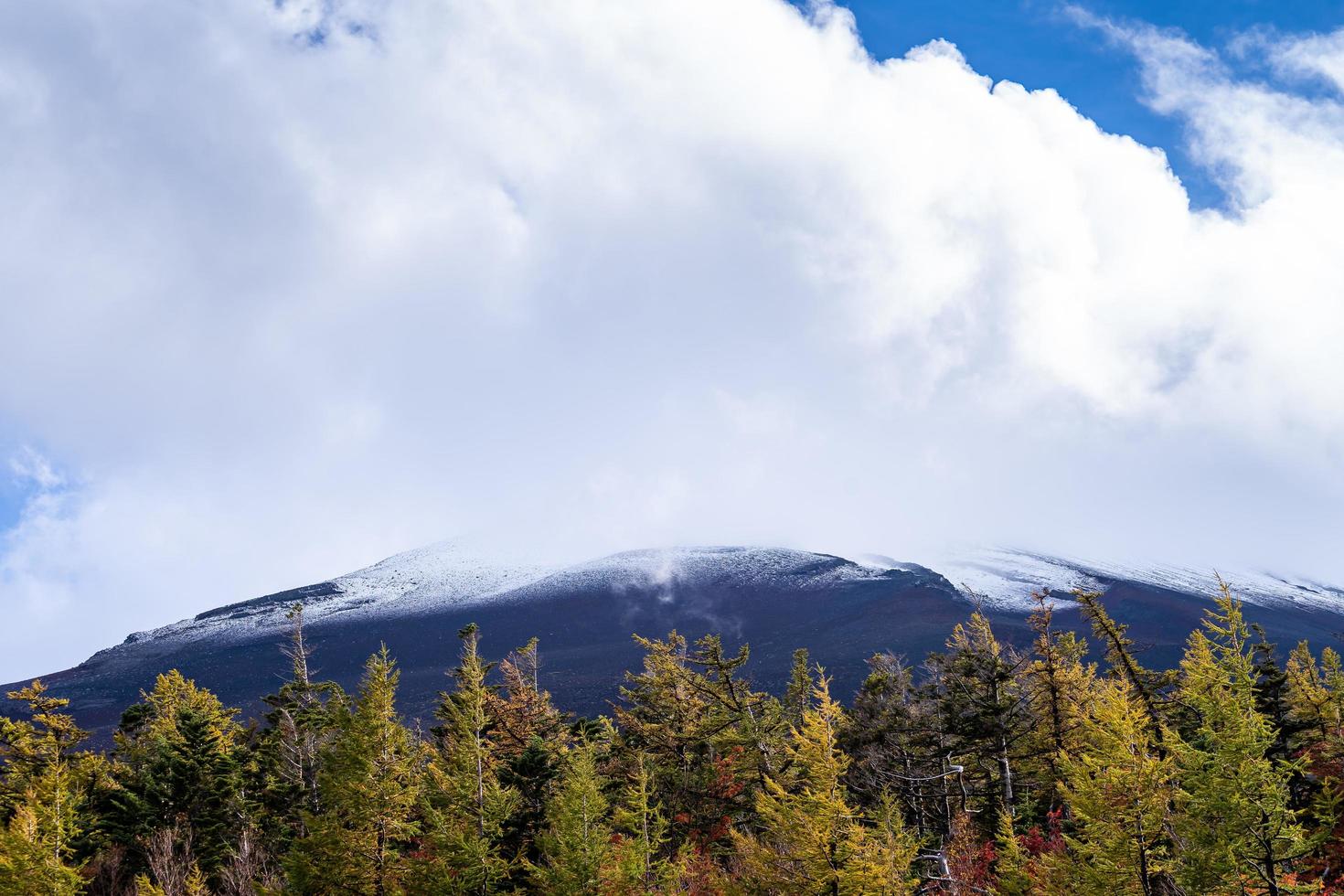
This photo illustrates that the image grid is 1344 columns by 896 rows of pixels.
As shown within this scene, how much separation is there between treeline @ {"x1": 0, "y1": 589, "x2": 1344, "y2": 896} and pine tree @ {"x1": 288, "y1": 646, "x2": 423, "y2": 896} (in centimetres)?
9

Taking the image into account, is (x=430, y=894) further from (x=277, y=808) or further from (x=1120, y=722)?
(x=1120, y=722)

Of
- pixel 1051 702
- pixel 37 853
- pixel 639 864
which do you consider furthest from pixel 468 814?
pixel 1051 702

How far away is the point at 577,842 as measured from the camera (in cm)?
2514

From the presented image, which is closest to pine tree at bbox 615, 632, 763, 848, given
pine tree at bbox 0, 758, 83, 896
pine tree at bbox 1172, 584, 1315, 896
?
pine tree at bbox 1172, 584, 1315, 896

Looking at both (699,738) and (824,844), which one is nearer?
(824,844)

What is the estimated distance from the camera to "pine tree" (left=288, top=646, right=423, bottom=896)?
80.9 feet

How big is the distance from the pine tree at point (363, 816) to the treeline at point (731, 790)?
0.28 ft

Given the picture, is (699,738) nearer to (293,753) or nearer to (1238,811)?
(293,753)

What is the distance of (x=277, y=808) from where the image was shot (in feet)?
118

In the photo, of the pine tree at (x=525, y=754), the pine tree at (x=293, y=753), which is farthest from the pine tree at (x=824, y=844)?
the pine tree at (x=293, y=753)

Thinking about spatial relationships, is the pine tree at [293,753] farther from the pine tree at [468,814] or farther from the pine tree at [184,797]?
the pine tree at [468,814]

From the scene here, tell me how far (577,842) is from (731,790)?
1132 centimetres

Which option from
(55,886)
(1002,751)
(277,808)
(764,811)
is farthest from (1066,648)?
(55,886)

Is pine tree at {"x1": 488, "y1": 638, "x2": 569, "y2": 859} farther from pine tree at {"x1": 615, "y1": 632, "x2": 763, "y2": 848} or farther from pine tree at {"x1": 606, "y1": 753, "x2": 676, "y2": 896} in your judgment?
pine tree at {"x1": 606, "y1": 753, "x2": 676, "y2": 896}
